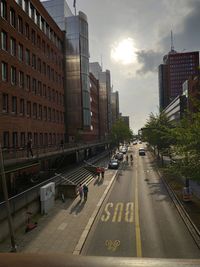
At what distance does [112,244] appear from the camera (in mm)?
18500

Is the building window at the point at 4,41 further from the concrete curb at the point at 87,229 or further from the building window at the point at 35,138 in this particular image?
the concrete curb at the point at 87,229

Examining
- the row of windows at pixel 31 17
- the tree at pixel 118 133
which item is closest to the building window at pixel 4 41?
the row of windows at pixel 31 17

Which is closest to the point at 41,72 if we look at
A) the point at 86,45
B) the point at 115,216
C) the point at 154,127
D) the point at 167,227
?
the point at 86,45

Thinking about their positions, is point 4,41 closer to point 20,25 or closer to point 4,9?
point 4,9

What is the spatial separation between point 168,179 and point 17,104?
75.3 feet

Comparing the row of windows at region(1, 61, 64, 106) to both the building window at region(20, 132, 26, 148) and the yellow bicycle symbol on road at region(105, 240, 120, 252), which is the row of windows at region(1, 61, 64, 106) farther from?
the yellow bicycle symbol on road at region(105, 240, 120, 252)

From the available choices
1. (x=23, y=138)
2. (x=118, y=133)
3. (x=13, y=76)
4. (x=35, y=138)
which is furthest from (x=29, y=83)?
(x=118, y=133)

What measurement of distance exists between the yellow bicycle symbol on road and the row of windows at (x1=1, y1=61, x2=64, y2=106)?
74.8 ft

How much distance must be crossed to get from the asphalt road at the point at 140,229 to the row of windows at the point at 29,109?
15.2 metres

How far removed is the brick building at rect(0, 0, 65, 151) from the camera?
115 feet

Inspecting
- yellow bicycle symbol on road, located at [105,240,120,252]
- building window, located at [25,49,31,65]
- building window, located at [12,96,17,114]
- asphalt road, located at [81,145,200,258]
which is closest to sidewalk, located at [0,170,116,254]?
asphalt road, located at [81,145,200,258]

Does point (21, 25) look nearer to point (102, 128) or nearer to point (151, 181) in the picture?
point (151, 181)

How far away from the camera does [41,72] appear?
47.4 meters

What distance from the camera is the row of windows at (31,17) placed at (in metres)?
35.2
